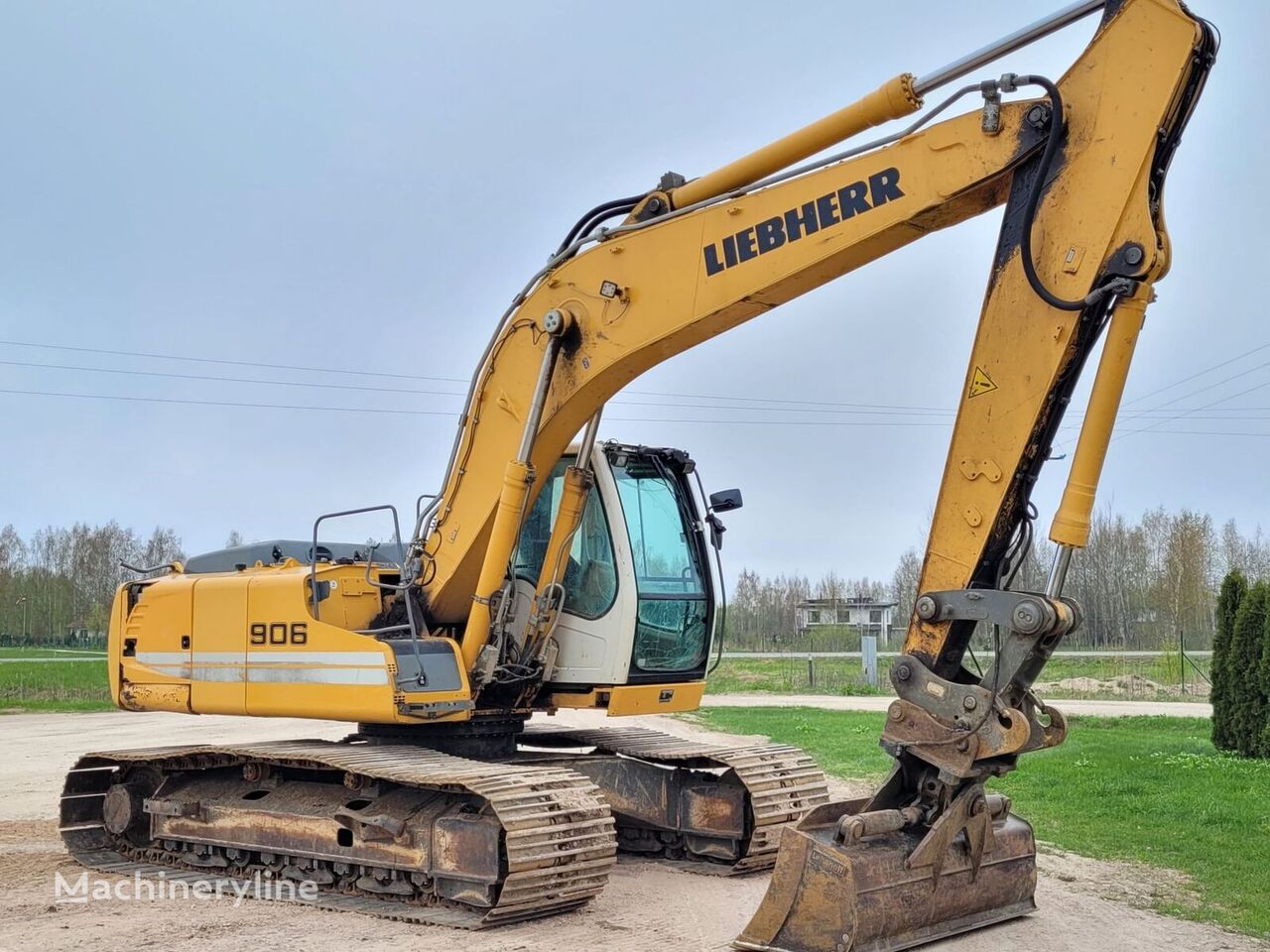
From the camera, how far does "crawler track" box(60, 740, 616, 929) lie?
7324 mm

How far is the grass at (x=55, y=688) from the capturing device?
2623cm

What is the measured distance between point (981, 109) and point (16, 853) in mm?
8727

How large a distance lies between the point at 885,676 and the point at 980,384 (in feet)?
84.5

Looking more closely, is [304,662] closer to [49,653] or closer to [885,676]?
[885,676]

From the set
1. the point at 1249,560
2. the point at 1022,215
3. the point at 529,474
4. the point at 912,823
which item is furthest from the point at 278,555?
the point at 1249,560

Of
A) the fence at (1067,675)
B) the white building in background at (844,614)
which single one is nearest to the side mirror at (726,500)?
the fence at (1067,675)

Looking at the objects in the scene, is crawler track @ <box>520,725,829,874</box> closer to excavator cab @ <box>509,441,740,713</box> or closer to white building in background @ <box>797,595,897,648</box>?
excavator cab @ <box>509,441,740,713</box>

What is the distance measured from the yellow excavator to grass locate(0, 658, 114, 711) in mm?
17286

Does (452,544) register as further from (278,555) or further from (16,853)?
(16,853)

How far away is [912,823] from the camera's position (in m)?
6.37

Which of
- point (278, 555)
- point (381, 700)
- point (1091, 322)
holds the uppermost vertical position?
point (1091, 322)

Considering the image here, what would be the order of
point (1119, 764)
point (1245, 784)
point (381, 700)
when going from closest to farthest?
point (381, 700)
point (1245, 784)
point (1119, 764)

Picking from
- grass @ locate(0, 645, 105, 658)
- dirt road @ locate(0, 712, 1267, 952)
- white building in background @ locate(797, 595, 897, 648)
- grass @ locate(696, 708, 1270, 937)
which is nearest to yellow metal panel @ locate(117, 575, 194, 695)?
dirt road @ locate(0, 712, 1267, 952)

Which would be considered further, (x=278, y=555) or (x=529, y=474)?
(x=278, y=555)
